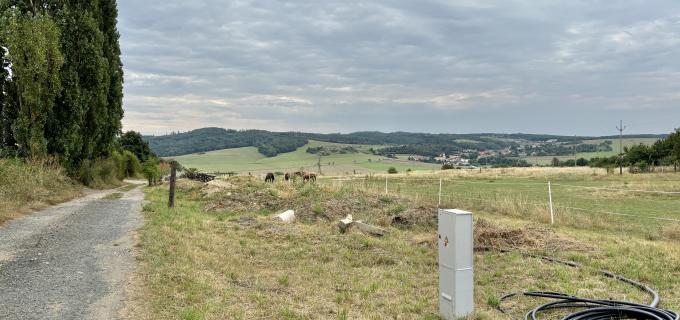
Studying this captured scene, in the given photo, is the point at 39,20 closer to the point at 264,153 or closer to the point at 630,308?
the point at 630,308

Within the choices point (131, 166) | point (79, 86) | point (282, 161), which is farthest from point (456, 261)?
point (282, 161)

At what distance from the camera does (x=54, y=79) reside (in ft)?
64.0

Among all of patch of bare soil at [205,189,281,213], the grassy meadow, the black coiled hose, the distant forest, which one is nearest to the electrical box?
the grassy meadow

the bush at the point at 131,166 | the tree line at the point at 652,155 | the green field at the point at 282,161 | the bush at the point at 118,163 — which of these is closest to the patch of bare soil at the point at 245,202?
the bush at the point at 118,163

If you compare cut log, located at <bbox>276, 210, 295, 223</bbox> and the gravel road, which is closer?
the gravel road

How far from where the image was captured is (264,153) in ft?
383

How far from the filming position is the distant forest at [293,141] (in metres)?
120

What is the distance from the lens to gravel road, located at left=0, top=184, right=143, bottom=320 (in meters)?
5.08

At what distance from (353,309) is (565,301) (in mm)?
2696

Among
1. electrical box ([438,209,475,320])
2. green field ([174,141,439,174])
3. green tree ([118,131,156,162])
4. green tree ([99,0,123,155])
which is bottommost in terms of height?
green field ([174,141,439,174])

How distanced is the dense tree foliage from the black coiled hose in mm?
19280

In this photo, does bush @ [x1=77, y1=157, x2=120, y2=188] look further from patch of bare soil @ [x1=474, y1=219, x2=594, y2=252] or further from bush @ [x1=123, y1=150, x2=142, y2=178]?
bush @ [x1=123, y1=150, x2=142, y2=178]

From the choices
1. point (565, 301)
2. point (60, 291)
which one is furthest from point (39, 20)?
point (565, 301)

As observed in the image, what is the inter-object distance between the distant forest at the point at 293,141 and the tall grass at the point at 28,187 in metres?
97.5
